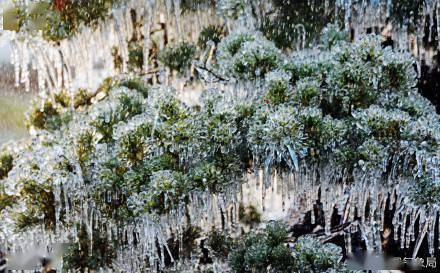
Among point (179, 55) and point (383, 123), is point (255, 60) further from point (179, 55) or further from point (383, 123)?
point (179, 55)

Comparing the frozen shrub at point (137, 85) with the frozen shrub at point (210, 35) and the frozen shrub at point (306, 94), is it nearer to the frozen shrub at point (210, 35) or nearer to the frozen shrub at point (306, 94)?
the frozen shrub at point (210, 35)

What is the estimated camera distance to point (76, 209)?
1.98 m

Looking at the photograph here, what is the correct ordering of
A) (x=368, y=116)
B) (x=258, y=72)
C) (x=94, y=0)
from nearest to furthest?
(x=368, y=116) < (x=258, y=72) < (x=94, y=0)

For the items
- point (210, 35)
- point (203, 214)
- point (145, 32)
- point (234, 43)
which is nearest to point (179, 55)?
point (210, 35)

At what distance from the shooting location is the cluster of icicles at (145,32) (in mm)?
2320

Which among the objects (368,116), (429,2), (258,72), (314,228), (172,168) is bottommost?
(314,228)

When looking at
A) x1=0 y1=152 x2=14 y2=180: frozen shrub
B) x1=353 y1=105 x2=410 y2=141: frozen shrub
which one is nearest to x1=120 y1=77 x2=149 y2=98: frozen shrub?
x1=0 y1=152 x2=14 y2=180: frozen shrub

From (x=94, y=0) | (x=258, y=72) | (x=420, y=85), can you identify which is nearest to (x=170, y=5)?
(x=94, y=0)

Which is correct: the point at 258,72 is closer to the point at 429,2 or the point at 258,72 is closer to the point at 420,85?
the point at 429,2

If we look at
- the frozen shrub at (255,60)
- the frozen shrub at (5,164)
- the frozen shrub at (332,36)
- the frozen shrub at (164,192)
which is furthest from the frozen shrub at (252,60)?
the frozen shrub at (5,164)

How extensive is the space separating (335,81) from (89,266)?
3.31ft

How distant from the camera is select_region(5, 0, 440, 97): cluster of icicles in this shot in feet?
7.61

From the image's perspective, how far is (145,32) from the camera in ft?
8.41

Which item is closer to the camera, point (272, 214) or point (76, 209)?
point (76, 209)
